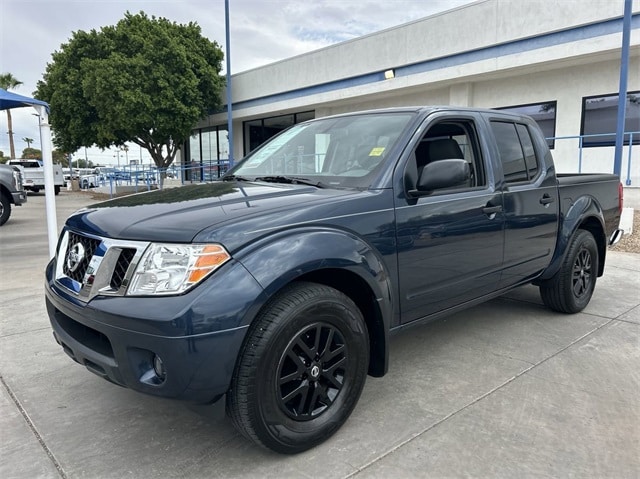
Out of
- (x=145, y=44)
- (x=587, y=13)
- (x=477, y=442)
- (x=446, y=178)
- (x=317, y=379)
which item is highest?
(x=145, y=44)

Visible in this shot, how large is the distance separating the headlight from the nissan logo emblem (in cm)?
57

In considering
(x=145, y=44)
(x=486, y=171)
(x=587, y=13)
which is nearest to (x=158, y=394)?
(x=486, y=171)

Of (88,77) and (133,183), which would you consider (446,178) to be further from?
(133,183)

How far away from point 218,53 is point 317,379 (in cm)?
2376

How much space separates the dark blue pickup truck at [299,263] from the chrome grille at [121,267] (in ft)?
0.04

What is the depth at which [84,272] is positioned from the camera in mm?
2555

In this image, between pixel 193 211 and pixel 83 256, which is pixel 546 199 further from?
pixel 83 256

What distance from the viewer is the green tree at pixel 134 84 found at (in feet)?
68.5

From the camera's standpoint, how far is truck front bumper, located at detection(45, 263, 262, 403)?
212cm

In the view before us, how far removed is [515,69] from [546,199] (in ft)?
34.6

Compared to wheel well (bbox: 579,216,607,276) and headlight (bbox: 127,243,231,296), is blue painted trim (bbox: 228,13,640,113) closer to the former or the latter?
wheel well (bbox: 579,216,607,276)

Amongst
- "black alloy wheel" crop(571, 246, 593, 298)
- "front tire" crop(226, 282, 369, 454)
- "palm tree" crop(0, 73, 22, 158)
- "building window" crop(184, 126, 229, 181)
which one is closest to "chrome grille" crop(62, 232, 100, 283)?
"front tire" crop(226, 282, 369, 454)

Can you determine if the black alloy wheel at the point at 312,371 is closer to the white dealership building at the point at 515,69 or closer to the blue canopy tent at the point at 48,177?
the blue canopy tent at the point at 48,177

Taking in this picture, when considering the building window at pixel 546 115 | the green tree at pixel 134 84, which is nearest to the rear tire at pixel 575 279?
the building window at pixel 546 115
